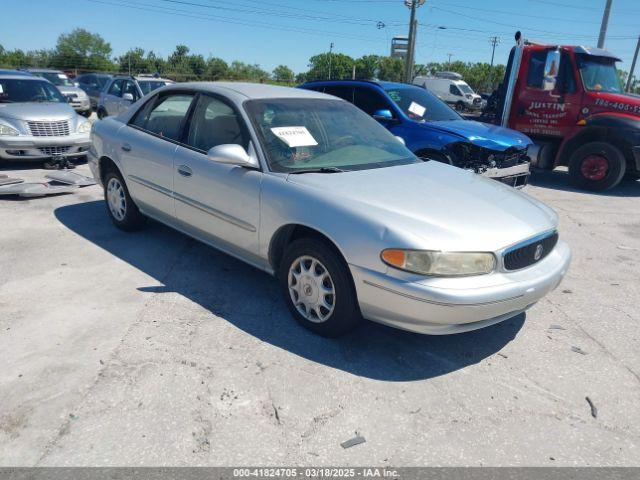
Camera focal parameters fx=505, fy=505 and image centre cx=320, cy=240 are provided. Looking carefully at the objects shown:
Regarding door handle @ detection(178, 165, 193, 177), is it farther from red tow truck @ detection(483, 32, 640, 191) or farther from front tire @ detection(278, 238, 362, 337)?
red tow truck @ detection(483, 32, 640, 191)

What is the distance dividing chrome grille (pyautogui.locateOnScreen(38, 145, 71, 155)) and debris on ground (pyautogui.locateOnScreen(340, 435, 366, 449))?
7.82 meters

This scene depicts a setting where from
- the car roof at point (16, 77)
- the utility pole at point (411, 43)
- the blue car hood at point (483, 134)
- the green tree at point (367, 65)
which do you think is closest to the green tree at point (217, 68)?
the utility pole at point (411, 43)

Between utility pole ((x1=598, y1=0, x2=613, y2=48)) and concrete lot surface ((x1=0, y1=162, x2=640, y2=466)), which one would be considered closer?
concrete lot surface ((x1=0, y1=162, x2=640, y2=466))

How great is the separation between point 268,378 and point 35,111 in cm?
761

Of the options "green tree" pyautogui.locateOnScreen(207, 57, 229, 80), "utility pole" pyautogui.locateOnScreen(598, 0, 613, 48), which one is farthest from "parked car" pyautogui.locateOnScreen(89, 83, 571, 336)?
"green tree" pyautogui.locateOnScreen(207, 57, 229, 80)

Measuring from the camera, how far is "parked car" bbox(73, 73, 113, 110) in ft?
64.1

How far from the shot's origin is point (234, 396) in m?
2.81

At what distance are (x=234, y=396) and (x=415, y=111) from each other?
5811mm

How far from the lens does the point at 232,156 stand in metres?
3.55

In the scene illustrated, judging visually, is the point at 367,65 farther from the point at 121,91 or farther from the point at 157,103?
the point at 157,103

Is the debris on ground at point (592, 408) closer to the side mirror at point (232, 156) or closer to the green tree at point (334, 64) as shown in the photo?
the side mirror at point (232, 156)

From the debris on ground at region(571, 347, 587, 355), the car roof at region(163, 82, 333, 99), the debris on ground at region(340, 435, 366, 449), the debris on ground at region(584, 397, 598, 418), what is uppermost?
the car roof at region(163, 82, 333, 99)

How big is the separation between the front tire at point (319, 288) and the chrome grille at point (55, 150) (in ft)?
21.5

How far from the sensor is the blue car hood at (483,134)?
22.3 feet
